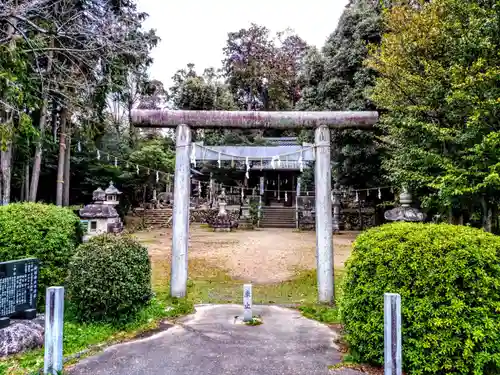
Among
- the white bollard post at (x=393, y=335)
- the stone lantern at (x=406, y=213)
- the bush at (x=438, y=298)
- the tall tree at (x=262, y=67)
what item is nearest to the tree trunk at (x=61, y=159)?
the stone lantern at (x=406, y=213)

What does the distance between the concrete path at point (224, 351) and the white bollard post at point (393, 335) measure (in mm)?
691

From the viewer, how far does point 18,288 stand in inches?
153

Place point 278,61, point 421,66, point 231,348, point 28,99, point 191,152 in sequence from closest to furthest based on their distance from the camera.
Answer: point 231,348, point 191,152, point 28,99, point 421,66, point 278,61

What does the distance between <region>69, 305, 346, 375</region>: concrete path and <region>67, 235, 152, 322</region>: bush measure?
57 cm

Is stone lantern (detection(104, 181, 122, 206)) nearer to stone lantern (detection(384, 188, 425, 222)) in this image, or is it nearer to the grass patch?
the grass patch

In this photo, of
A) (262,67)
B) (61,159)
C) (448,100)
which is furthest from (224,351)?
(262,67)

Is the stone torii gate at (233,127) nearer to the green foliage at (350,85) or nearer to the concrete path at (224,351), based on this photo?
the concrete path at (224,351)

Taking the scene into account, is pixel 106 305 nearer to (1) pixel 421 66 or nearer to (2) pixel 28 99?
(2) pixel 28 99

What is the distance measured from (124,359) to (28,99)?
6.12 meters

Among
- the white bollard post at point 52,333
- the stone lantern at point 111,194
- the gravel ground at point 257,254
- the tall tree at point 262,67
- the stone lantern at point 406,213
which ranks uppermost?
the tall tree at point 262,67

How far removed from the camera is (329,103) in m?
16.0

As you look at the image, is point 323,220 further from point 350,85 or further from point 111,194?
point 111,194

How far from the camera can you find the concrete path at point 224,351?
10.5ft

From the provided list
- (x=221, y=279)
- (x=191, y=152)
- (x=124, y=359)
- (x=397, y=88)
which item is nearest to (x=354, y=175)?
(x=397, y=88)
